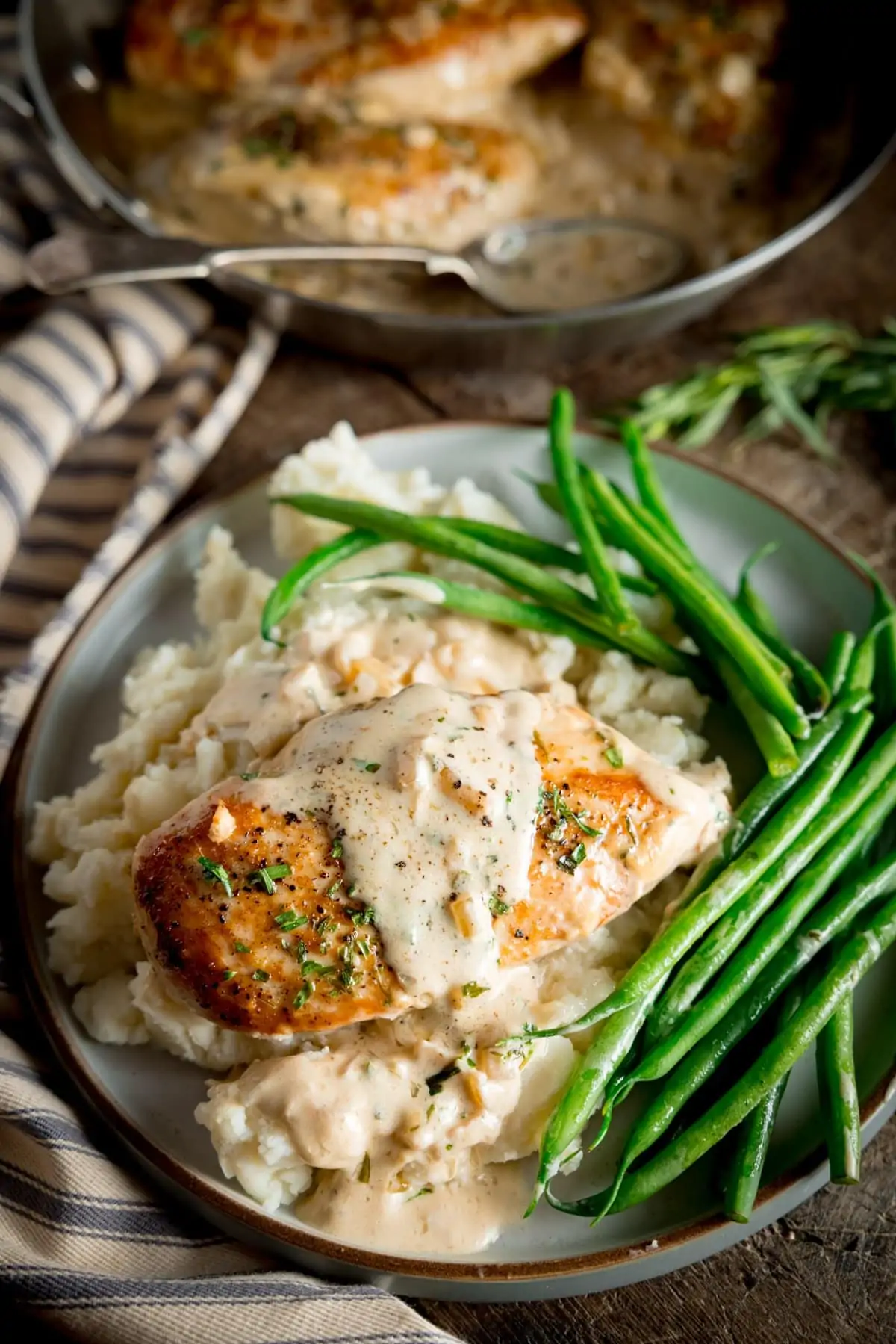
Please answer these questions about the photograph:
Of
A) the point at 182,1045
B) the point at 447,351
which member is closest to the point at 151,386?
the point at 447,351

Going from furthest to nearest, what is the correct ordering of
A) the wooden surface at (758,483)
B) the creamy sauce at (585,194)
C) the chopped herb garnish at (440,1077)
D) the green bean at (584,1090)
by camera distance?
the creamy sauce at (585,194)
the wooden surface at (758,483)
the chopped herb garnish at (440,1077)
the green bean at (584,1090)

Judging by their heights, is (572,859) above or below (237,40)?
below

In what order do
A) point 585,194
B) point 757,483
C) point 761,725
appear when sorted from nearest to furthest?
point 761,725, point 757,483, point 585,194

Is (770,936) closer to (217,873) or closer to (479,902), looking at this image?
(479,902)

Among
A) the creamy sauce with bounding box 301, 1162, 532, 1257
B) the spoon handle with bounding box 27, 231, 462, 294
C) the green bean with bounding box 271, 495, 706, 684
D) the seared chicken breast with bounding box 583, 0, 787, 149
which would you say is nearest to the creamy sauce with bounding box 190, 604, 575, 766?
the green bean with bounding box 271, 495, 706, 684

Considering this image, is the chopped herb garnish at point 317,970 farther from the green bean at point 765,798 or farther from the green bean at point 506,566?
the green bean at point 506,566

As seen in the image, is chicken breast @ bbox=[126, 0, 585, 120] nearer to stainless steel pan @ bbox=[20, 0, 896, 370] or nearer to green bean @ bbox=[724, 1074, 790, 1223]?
stainless steel pan @ bbox=[20, 0, 896, 370]

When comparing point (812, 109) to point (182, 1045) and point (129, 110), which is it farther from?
point (182, 1045)

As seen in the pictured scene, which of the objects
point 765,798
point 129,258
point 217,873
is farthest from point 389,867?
point 129,258

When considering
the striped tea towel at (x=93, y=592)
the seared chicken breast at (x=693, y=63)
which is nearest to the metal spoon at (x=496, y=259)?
the striped tea towel at (x=93, y=592)
